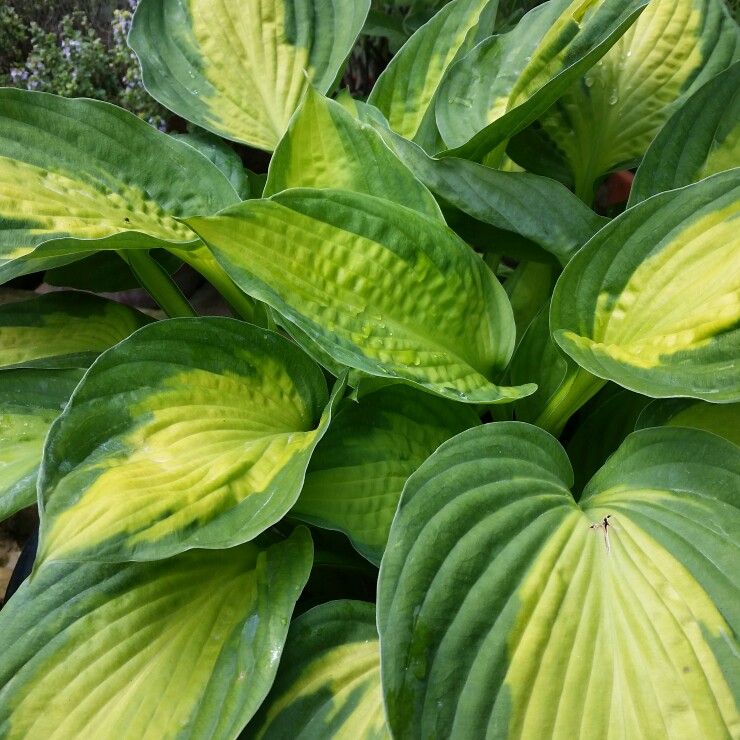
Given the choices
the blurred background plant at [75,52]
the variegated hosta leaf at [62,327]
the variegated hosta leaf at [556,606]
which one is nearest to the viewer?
the variegated hosta leaf at [556,606]

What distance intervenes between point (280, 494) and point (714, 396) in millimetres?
359

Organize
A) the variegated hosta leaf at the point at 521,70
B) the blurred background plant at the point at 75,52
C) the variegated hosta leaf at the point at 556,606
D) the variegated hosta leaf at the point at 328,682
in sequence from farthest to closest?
1. the blurred background plant at the point at 75,52
2. the variegated hosta leaf at the point at 521,70
3. the variegated hosta leaf at the point at 328,682
4. the variegated hosta leaf at the point at 556,606

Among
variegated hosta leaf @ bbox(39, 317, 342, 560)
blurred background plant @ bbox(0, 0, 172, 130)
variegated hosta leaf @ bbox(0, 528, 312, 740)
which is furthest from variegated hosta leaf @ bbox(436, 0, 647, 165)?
blurred background plant @ bbox(0, 0, 172, 130)

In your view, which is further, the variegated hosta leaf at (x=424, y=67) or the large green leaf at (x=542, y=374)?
the variegated hosta leaf at (x=424, y=67)

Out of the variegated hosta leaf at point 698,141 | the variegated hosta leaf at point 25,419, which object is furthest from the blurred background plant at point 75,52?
the variegated hosta leaf at point 698,141

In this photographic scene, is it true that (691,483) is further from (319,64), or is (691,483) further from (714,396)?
(319,64)

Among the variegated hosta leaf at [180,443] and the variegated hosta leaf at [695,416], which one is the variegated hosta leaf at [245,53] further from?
the variegated hosta leaf at [695,416]

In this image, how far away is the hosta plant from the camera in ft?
1.60

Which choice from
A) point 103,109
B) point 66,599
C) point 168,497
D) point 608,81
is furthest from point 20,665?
point 608,81

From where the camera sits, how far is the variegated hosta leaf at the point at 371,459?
628 mm

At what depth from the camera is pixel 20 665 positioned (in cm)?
57

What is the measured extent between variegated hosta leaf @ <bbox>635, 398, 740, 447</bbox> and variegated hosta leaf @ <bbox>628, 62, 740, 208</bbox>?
0.25m

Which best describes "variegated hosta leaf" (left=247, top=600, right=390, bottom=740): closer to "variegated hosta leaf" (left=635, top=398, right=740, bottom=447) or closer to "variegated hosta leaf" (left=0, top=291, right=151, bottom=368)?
"variegated hosta leaf" (left=635, top=398, right=740, bottom=447)

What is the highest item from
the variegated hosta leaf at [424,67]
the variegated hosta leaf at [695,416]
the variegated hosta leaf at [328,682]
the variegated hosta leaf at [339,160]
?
the variegated hosta leaf at [424,67]
